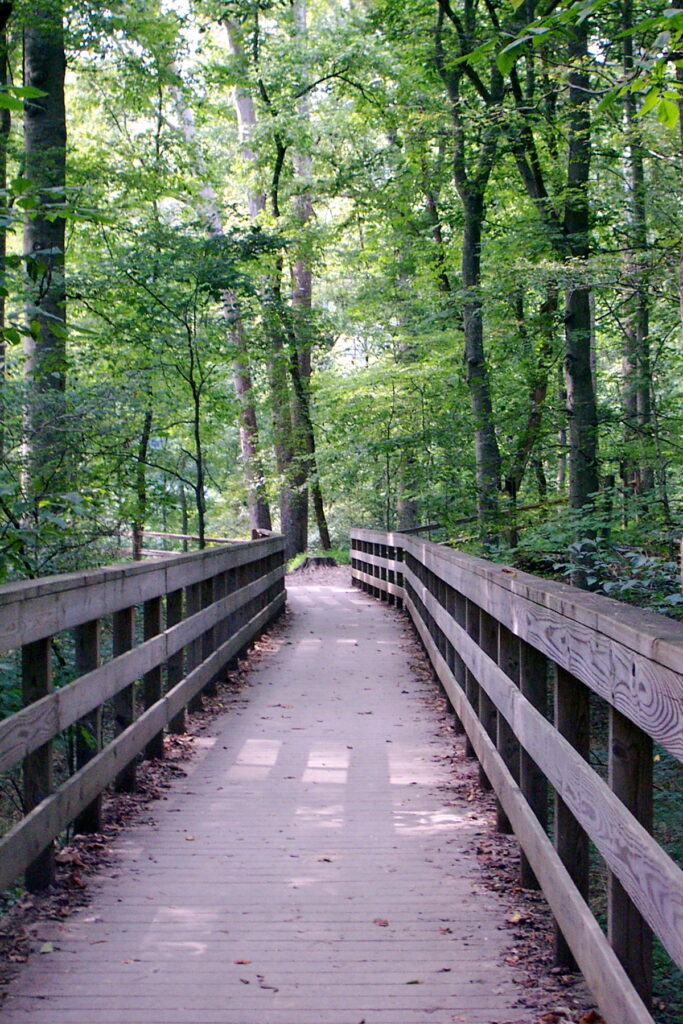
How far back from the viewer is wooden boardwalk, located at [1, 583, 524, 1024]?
9.98 feet

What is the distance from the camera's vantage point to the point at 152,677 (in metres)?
5.63

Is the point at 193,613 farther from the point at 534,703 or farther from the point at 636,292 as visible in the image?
the point at 636,292

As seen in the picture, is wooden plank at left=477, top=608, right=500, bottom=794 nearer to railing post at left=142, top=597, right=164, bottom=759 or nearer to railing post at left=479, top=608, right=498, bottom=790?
railing post at left=479, top=608, right=498, bottom=790

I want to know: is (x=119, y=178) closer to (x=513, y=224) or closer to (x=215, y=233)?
(x=215, y=233)

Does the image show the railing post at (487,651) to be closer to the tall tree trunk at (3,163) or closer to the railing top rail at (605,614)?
the railing top rail at (605,614)

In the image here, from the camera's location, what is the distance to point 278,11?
74.5ft

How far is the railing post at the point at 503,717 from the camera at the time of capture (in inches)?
172

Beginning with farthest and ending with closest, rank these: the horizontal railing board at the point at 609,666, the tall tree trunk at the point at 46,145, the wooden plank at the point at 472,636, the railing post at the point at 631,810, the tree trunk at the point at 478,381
Result: the tree trunk at the point at 478,381 → the tall tree trunk at the point at 46,145 → the wooden plank at the point at 472,636 → the railing post at the point at 631,810 → the horizontal railing board at the point at 609,666

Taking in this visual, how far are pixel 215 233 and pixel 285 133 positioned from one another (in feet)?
35.2

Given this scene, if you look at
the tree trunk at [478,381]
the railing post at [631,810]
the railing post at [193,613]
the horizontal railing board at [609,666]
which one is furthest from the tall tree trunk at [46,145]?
the railing post at [631,810]

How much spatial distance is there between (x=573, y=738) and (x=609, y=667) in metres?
0.73

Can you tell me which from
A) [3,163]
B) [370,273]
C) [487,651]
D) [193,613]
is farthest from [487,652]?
[370,273]

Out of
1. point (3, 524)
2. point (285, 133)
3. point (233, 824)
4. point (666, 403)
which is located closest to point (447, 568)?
point (233, 824)

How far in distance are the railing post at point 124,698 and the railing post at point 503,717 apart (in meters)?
1.75
